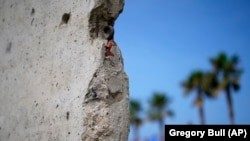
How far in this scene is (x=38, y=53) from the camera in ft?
11.4

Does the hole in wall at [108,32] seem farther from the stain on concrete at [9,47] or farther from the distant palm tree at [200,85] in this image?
the distant palm tree at [200,85]

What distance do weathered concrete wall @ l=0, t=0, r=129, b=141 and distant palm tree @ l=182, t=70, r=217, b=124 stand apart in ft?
80.9

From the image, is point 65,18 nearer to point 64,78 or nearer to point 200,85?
point 64,78

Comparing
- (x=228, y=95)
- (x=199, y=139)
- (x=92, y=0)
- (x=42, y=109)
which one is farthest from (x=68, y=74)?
(x=228, y=95)

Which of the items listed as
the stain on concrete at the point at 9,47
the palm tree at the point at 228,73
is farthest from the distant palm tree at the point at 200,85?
the stain on concrete at the point at 9,47

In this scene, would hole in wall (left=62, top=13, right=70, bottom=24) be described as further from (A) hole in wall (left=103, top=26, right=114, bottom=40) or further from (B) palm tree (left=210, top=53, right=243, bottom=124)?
(B) palm tree (left=210, top=53, right=243, bottom=124)

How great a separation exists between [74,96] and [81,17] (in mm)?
657

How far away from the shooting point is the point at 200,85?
97.0 feet

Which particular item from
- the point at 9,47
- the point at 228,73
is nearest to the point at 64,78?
the point at 9,47

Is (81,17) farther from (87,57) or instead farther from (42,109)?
(42,109)

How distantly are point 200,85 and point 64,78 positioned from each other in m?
27.2

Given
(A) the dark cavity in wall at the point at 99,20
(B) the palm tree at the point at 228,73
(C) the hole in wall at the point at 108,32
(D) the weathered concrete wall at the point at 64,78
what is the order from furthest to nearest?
(B) the palm tree at the point at 228,73
(C) the hole in wall at the point at 108,32
(A) the dark cavity in wall at the point at 99,20
(D) the weathered concrete wall at the point at 64,78

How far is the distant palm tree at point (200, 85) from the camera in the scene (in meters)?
28.4

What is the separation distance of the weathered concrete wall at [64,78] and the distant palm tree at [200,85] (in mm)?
24652
